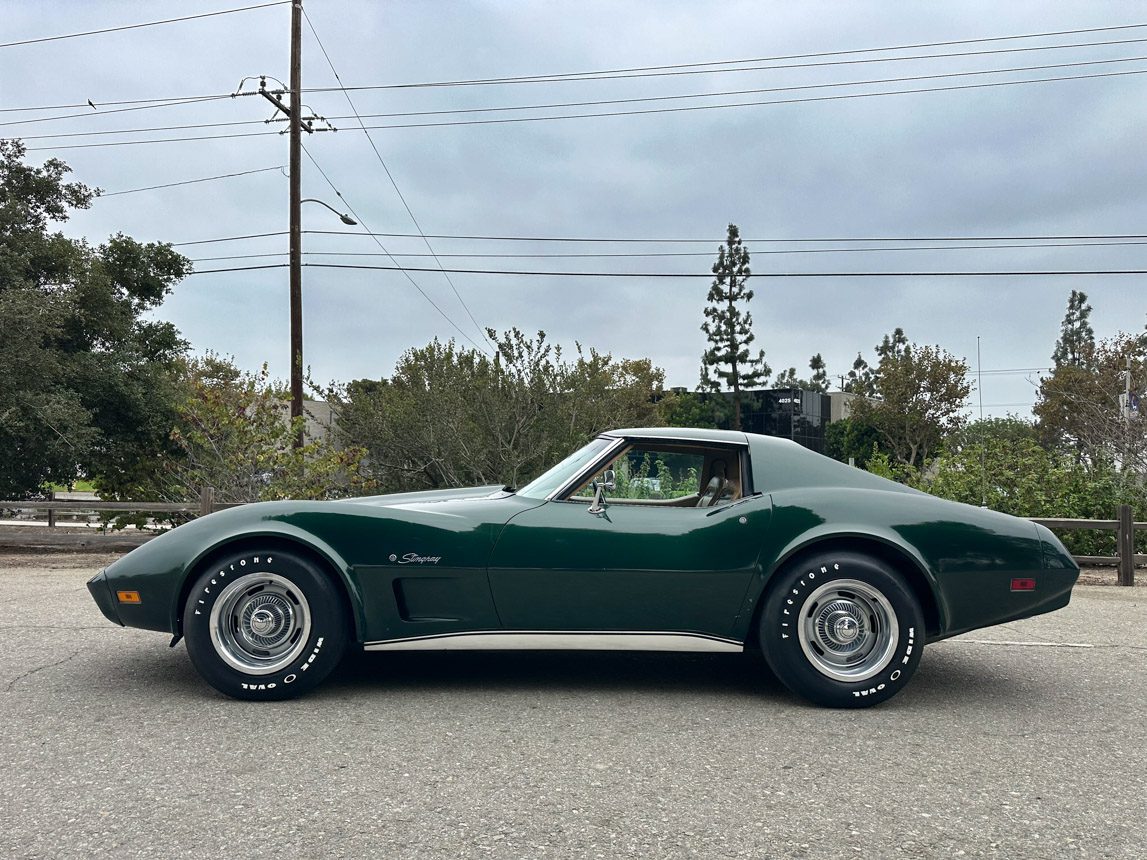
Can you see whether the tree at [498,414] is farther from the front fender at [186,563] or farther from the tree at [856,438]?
the tree at [856,438]

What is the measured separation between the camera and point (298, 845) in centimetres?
270

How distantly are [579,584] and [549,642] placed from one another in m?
0.30

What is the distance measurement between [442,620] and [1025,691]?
2905 millimetres

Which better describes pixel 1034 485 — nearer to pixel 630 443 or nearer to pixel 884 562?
pixel 884 562

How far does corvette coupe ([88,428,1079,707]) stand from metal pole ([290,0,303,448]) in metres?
12.8

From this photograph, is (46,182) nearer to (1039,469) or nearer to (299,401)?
(299,401)

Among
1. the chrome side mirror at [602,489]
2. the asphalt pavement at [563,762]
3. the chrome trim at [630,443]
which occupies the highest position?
the chrome trim at [630,443]

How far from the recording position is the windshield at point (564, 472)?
4.61 m

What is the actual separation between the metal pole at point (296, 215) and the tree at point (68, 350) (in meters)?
3.52

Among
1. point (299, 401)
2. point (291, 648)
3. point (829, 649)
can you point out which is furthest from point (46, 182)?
point (829, 649)

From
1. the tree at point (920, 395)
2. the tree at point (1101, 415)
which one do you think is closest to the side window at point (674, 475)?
the tree at point (1101, 415)

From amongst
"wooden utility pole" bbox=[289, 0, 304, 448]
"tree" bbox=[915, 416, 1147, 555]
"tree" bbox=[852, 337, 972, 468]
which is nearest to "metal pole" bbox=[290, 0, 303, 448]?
"wooden utility pole" bbox=[289, 0, 304, 448]

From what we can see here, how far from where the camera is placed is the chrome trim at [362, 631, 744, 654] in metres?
4.31

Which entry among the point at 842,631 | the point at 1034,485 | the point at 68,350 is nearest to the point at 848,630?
the point at 842,631
